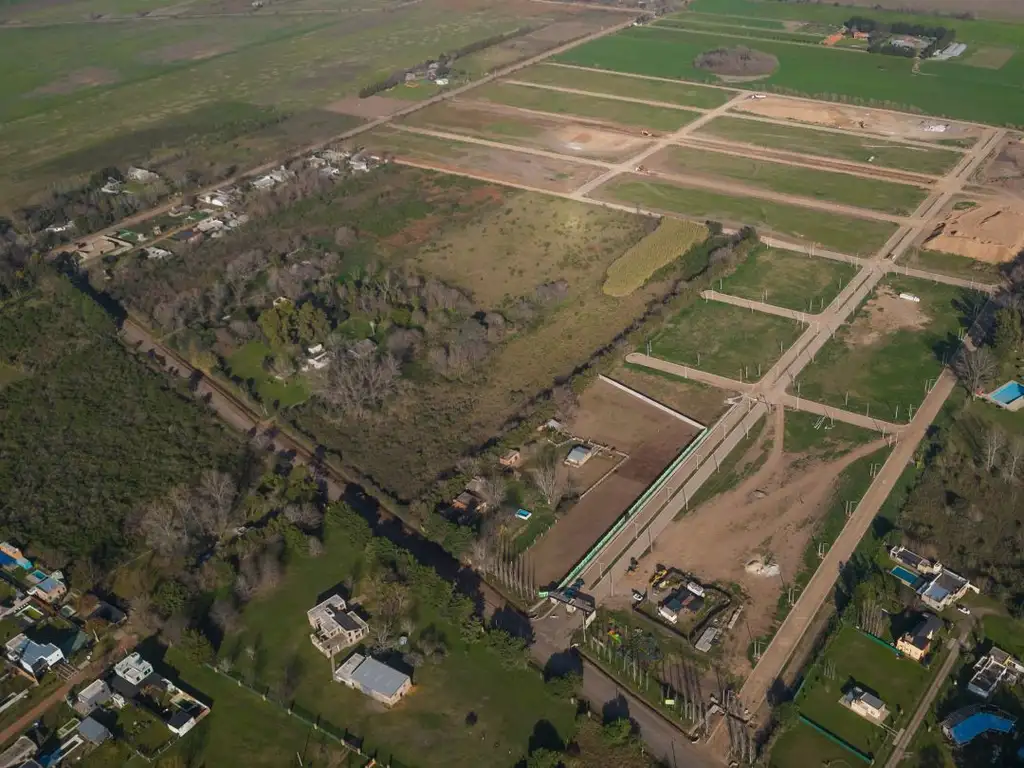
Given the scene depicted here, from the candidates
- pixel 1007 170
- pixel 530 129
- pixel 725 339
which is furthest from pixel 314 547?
pixel 1007 170

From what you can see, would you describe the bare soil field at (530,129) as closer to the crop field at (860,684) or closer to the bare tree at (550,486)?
the bare tree at (550,486)

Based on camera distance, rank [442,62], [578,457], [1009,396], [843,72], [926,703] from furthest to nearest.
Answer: [442,62] → [843,72] → [1009,396] → [578,457] → [926,703]

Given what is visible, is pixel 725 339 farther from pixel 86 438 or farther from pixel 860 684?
pixel 86 438

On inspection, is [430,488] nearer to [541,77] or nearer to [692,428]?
[692,428]

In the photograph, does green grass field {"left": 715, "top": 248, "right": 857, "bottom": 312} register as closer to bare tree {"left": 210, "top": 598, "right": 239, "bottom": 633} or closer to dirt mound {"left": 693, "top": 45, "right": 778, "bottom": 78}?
bare tree {"left": 210, "top": 598, "right": 239, "bottom": 633}

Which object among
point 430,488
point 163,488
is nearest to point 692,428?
point 430,488

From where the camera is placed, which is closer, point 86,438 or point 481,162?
point 86,438

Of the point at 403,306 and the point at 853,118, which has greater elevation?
the point at 853,118
